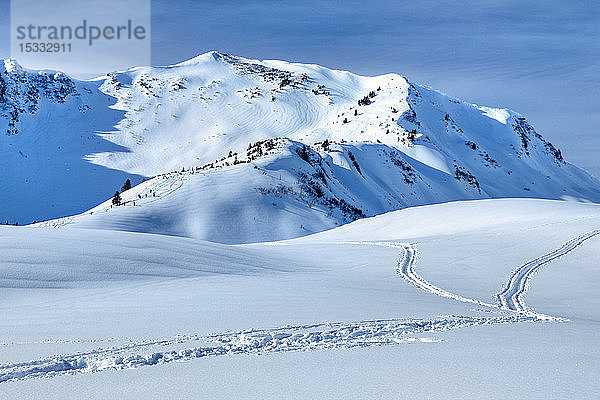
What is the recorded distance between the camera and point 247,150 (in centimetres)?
4759

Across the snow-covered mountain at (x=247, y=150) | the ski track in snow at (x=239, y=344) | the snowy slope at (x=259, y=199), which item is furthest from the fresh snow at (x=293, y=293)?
the snow-covered mountain at (x=247, y=150)

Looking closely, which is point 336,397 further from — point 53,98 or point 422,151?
point 53,98

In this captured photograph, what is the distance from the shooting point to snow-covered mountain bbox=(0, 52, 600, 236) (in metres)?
32.8

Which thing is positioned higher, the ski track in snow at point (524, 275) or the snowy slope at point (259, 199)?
the snowy slope at point (259, 199)

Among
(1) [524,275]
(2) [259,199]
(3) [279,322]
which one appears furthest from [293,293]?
(2) [259,199]

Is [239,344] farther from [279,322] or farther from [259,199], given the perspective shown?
[259,199]

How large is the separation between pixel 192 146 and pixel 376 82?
44.2 meters

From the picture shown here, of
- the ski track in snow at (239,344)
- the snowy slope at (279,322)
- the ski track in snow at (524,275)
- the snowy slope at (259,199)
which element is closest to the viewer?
the snowy slope at (279,322)

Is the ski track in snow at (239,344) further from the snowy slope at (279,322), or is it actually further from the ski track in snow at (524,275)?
the ski track in snow at (524,275)

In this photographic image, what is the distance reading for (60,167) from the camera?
59125mm

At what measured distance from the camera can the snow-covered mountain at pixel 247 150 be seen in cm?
3278

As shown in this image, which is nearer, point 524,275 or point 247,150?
point 524,275

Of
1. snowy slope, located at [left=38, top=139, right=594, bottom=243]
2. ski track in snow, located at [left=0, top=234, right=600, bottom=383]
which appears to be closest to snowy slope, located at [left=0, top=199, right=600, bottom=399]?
ski track in snow, located at [left=0, top=234, right=600, bottom=383]

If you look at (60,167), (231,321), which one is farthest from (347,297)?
(60,167)
